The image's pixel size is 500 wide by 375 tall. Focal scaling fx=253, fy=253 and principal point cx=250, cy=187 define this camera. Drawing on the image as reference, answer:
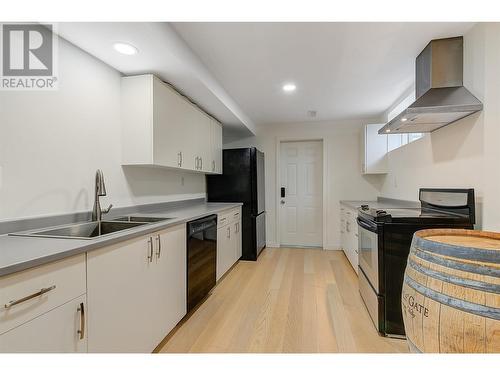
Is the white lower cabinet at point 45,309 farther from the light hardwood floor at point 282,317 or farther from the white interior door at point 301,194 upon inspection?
the white interior door at point 301,194

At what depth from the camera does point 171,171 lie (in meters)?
2.84

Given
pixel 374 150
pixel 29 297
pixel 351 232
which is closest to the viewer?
pixel 29 297

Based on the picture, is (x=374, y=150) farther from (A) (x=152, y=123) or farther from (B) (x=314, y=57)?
(A) (x=152, y=123)

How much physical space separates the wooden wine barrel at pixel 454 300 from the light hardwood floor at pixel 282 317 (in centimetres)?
111

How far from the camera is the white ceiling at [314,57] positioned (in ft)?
5.75

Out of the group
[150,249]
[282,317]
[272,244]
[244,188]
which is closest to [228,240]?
[244,188]

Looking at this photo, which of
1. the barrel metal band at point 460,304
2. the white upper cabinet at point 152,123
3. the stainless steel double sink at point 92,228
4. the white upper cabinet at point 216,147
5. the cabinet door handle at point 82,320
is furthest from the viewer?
the white upper cabinet at point 216,147

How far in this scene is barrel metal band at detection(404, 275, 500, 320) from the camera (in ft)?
2.20

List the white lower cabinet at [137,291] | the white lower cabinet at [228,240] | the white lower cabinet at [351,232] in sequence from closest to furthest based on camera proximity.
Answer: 1. the white lower cabinet at [137,291]
2. the white lower cabinet at [228,240]
3. the white lower cabinet at [351,232]

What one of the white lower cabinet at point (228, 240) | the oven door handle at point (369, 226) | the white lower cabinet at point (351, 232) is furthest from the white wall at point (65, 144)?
the white lower cabinet at point (351, 232)

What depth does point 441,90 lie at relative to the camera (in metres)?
1.88

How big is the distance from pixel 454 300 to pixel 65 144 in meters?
2.08

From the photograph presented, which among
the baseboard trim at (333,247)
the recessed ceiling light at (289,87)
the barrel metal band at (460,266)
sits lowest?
the baseboard trim at (333,247)

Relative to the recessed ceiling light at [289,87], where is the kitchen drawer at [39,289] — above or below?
below
